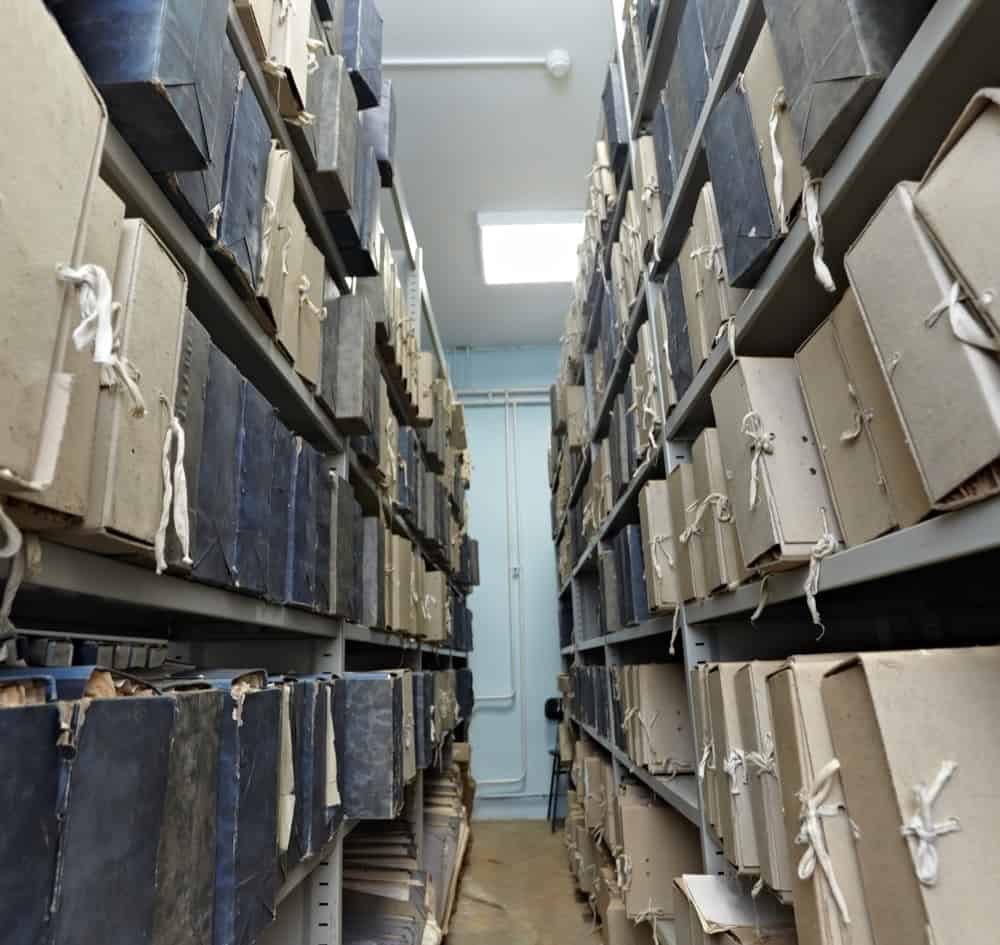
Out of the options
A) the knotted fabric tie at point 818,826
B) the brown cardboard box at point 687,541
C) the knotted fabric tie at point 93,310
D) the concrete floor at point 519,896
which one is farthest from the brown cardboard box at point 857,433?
the concrete floor at point 519,896

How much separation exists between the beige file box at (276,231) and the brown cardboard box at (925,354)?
29.5 inches

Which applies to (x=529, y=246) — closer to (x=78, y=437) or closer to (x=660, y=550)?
(x=660, y=550)

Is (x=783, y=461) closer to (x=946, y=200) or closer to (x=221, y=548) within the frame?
(x=946, y=200)

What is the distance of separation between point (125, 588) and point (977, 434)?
0.70m

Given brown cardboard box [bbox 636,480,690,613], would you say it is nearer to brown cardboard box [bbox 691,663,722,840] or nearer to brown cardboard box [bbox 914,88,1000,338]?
brown cardboard box [bbox 691,663,722,840]

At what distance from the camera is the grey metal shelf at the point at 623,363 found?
1.62 m

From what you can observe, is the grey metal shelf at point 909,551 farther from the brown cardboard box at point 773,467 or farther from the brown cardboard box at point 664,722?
the brown cardboard box at point 664,722

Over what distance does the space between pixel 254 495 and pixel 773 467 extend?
0.66 m

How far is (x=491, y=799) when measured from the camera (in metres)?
4.31

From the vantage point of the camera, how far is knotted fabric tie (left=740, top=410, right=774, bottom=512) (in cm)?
80

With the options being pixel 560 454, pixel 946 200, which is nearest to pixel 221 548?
pixel 946 200

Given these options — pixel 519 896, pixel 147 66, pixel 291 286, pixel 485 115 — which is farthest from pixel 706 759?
pixel 485 115

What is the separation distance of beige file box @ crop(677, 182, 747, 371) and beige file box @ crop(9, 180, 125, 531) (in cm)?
78

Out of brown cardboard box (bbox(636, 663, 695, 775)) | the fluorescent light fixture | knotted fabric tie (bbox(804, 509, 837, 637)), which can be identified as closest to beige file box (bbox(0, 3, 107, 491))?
knotted fabric tie (bbox(804, 509, 837, 637))
